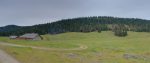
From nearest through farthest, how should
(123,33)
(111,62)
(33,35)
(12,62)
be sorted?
(12,62) < (111,62) < (33,35) < (123,33)

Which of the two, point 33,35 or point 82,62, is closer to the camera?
point 82,62

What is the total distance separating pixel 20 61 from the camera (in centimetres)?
3928

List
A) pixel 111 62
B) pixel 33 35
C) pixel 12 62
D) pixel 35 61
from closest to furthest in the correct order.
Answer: pixel 12 62, pixel 35 61, pixel 111 62, pixel 33 35

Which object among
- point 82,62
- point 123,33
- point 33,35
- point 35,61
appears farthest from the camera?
point 123,33

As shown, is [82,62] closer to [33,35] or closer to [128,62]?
[128,62]

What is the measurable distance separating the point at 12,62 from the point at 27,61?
2.67 meters

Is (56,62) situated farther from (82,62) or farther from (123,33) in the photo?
(123,33)

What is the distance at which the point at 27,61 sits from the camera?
39.4 meters

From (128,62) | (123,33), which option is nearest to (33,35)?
(123,33)

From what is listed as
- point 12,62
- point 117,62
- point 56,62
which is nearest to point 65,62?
point 56,62

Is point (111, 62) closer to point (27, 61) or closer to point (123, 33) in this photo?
point (27, 61)

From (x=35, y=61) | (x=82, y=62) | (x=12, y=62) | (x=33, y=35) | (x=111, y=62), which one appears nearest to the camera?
(x=12, y=62)

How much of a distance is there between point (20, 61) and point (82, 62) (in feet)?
35.1

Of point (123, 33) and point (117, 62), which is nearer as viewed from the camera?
point (117, 62)
